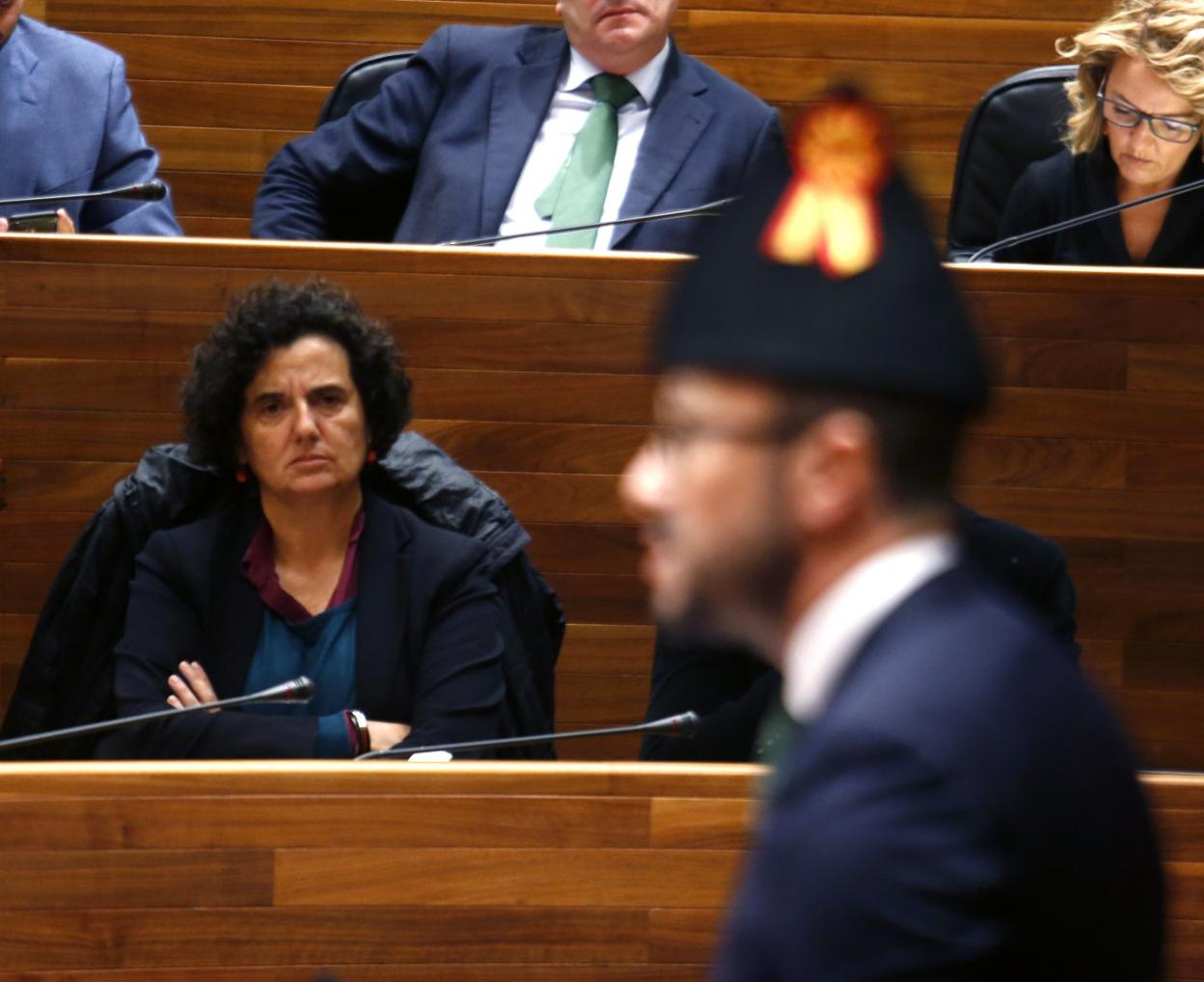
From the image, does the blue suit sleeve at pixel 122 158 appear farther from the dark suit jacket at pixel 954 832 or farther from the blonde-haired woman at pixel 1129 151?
the dark suit jacket at pixel 954 832

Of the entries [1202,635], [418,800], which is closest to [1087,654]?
[1202,635]

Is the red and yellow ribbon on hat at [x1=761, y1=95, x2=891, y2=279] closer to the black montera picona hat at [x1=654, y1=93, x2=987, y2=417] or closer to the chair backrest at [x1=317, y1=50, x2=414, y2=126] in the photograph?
the black montera picona hat at [x1=654, y1=93, x2=987, y2=417]

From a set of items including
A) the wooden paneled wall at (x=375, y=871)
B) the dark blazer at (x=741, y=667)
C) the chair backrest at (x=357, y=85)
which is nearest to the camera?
the wooden paneled wall at (x=375, y=871)

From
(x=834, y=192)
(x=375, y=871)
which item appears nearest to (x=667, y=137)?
(x=375, y=871)

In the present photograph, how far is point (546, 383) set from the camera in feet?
7.95

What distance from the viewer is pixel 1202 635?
2.46 metres

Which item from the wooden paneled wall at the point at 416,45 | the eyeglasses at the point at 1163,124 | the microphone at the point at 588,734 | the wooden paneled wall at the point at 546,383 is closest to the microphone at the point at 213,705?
the microphone at the point at 588,734

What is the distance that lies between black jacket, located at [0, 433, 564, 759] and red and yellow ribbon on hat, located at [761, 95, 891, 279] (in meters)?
1.48

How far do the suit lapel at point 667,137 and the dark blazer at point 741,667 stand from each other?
2.60 ft

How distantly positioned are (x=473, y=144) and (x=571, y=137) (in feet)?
0.45

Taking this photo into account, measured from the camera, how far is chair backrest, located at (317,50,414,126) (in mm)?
2994

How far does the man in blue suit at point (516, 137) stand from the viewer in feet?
9.11

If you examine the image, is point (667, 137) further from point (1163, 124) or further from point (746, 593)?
point (746, 593)

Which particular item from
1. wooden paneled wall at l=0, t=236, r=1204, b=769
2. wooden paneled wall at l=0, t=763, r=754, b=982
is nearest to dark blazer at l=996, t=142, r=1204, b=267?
wooden paneled wall at l=0, t=236, r=1204, b=769
